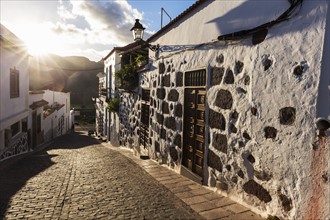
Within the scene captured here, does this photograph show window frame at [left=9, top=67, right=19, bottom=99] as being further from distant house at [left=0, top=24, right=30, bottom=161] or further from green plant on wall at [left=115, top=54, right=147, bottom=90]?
green plant on wall at [left=115, top=54, right=147, bottom=90]

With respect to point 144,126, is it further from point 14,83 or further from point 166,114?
point 14,83

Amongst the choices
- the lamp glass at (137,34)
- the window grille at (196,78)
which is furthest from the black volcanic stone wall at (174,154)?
the lamp glass at (137,34)

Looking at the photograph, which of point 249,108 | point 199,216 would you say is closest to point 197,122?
point 249,108

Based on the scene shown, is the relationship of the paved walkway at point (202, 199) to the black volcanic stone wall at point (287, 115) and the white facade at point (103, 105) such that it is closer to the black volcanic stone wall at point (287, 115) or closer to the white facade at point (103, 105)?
the black volcanic stone wall at point (287, 115)

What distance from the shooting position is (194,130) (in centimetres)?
575

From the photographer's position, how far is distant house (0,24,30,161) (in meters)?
10.1

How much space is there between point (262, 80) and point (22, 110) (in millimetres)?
12267

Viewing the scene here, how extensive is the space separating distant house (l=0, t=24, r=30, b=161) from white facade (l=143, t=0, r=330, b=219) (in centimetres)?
737

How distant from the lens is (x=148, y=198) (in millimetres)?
4824

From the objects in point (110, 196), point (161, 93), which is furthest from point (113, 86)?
point (110, 196)

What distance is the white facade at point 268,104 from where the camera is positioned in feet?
10.1

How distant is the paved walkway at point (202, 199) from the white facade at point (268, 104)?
15 centimetres

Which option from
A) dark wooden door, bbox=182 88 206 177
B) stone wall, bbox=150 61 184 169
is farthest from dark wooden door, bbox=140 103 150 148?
dark wooden door, bbox=182 88 206 177

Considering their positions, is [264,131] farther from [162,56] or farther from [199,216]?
[162,56]
